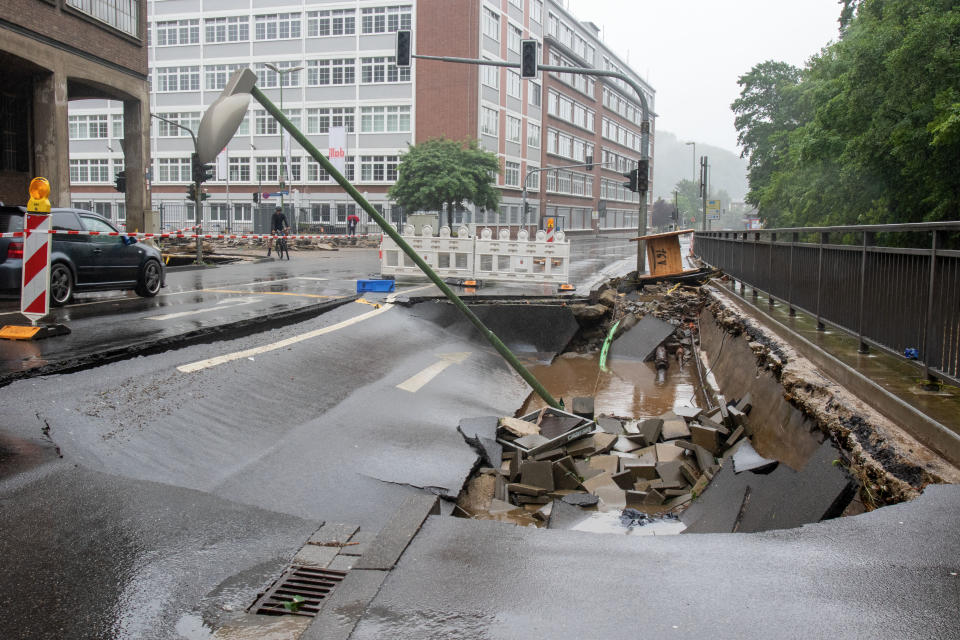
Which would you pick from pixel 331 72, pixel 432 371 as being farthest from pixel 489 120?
pixel 432 371

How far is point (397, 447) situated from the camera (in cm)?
646

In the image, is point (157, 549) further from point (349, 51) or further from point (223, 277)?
point (349, 51)

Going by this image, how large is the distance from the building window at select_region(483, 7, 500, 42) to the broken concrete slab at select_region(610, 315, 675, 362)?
51.8 meters

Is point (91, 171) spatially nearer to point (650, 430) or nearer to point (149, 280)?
point (149, 280)

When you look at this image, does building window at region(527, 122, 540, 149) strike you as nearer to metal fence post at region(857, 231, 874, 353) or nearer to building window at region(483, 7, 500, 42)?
building window at region(483, 7, 500, 42)

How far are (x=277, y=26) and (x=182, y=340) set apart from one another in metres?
60.2

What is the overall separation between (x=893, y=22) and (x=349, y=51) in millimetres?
49101

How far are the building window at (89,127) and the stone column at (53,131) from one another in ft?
165

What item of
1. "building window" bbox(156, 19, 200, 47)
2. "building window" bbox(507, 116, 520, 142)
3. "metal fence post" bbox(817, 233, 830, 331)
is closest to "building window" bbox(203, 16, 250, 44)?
"building window" bbox(156, 19, 200, 47)

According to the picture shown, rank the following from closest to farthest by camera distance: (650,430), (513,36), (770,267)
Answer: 1. (650,430)
2. (770,267)
3. (513,36)

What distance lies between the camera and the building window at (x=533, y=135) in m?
72.2

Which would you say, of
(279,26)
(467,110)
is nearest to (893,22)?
→ (467,110)

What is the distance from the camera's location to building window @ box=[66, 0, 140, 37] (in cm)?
2438

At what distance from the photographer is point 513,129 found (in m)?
68.1
